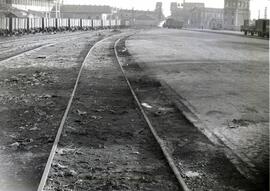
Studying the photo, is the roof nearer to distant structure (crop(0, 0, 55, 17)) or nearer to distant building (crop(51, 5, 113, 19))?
distant building (crop(51, 5, 113, 19))

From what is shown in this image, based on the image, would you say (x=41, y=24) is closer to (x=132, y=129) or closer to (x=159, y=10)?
(x=132, y=129)

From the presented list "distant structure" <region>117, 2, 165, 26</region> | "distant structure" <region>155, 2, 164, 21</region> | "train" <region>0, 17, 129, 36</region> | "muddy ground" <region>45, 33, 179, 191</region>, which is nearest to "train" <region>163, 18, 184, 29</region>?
"train" <region>0, 17, 129, 36</region>

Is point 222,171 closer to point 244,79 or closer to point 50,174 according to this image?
point 50,174

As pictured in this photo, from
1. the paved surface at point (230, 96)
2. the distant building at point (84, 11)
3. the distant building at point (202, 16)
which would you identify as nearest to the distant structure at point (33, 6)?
the distant building at point (84, 11)

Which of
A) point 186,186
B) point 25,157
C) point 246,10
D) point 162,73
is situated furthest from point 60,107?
point 246,10

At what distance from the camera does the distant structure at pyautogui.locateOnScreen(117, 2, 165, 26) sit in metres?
151

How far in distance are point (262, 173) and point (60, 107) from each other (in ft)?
17.5

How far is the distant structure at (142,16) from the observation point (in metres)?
151

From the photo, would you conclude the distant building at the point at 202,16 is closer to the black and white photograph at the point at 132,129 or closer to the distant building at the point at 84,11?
the distant building at the point at 84,11

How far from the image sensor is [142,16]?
503 feet

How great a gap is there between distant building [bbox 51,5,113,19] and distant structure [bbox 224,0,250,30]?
138 feet

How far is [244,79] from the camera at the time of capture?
51.5ft

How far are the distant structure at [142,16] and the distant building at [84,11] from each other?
1090cm

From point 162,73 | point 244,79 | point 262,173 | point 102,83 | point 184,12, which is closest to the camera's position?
point 262,173
